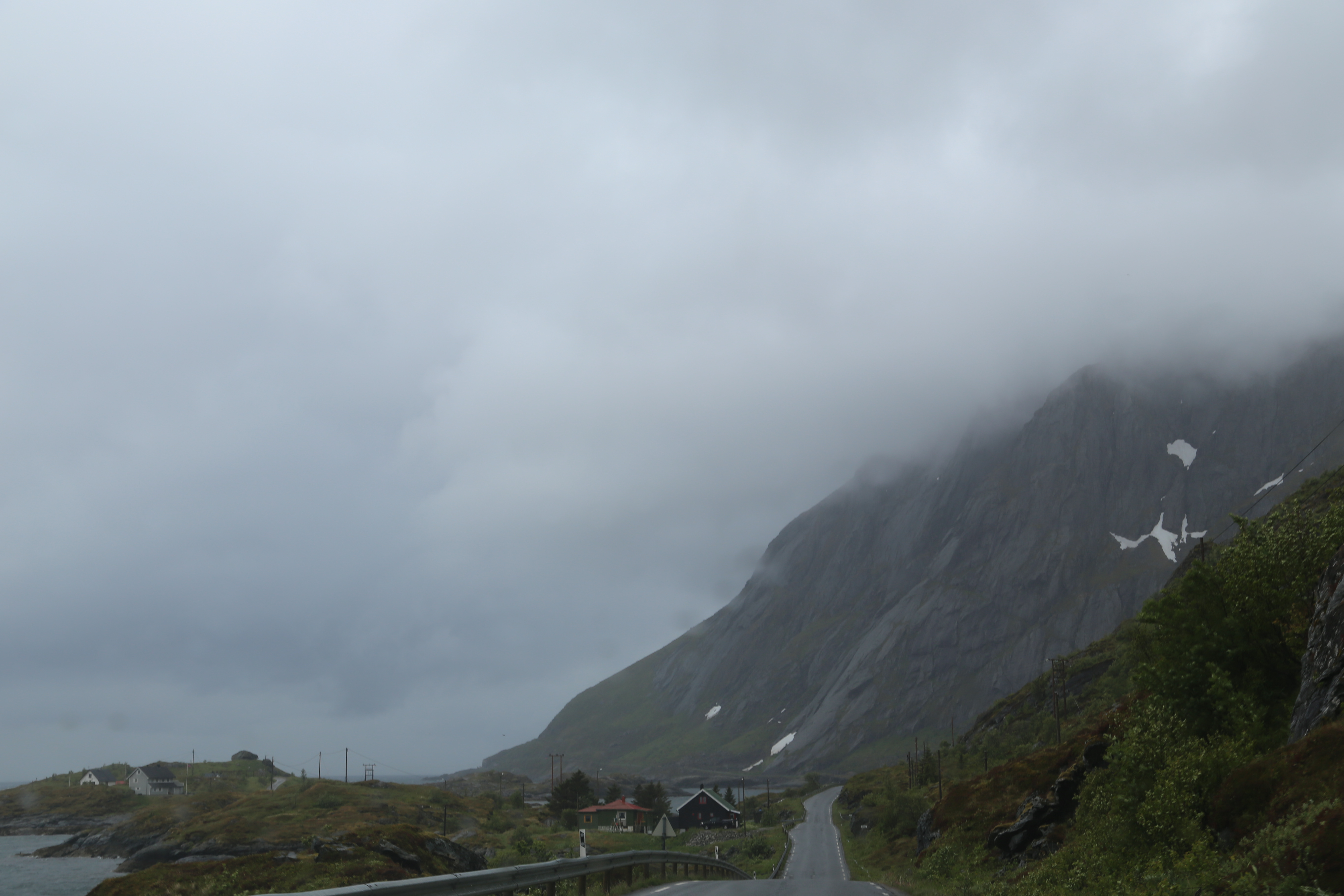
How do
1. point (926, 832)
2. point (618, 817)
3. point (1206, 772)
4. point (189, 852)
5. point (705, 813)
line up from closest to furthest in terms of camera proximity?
point (1206, 772)
point (926, 832)
point (189, 852)
point (618, 817)
point (705, 813)

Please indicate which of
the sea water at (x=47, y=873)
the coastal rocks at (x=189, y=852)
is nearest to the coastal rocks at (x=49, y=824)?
the sea water at (x=47, y=873)

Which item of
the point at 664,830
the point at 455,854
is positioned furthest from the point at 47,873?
the point at 664,830

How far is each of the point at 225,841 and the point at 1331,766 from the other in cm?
9995

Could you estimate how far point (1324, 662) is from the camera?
16984mm

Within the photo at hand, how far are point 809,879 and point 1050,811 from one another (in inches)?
408

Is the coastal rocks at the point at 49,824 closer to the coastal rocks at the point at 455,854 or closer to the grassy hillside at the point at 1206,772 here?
the coastal rocks at the point at 455,854

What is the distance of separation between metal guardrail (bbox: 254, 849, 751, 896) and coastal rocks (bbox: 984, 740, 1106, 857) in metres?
15.1

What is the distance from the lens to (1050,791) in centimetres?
3494

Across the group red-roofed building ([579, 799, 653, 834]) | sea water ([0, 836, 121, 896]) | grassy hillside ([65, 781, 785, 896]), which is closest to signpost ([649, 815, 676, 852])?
grassy hillside ([65, 781, 785, 896])

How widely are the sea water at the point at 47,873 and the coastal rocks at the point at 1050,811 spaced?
199 ft

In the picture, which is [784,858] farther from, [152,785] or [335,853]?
[152,785]

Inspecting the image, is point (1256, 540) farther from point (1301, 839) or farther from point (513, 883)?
point (513, 883)

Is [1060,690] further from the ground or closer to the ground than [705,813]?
further from the ground

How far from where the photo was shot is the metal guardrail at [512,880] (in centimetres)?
1020
